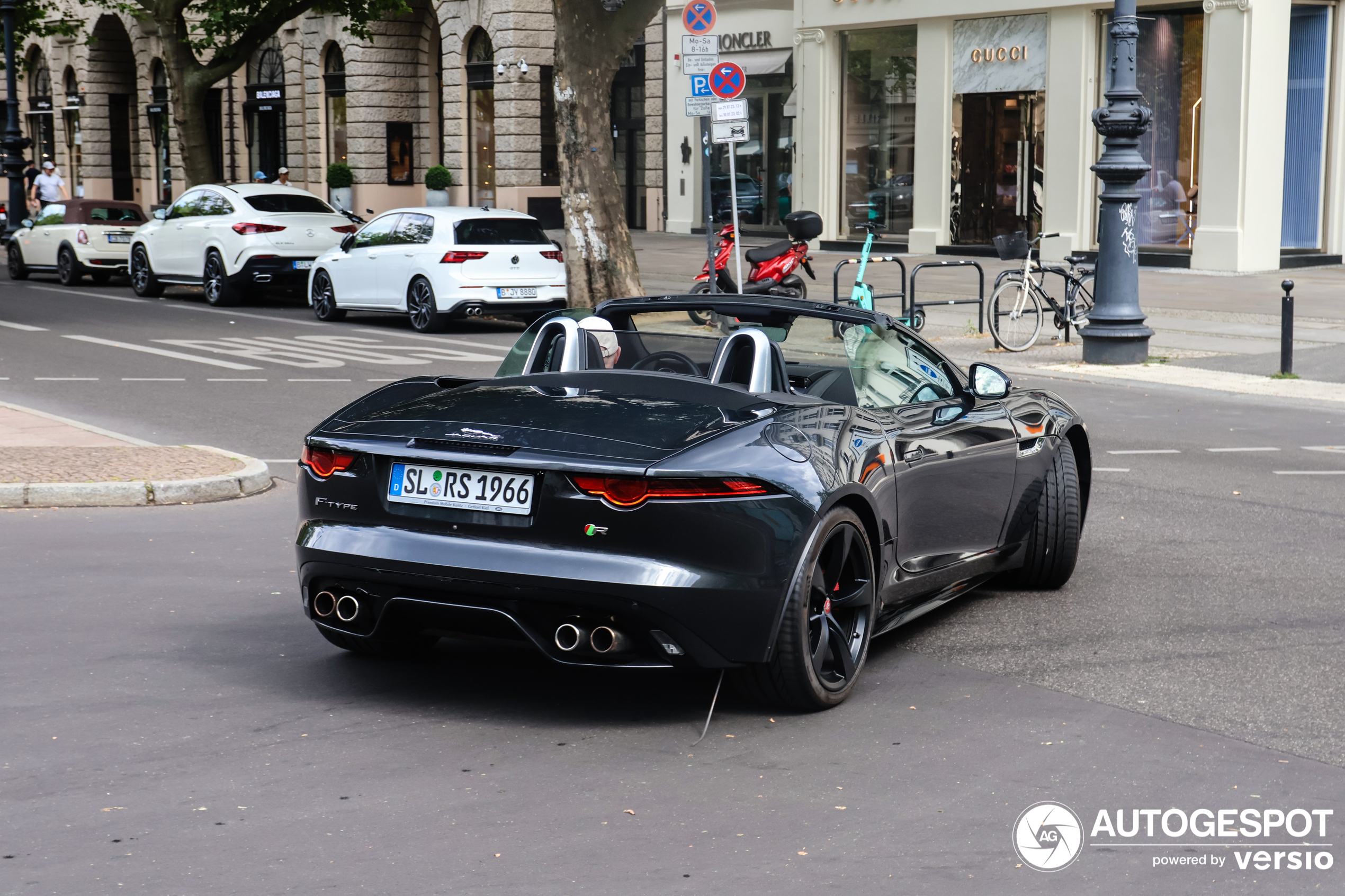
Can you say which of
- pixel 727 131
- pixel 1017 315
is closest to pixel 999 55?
pixel 1017 315

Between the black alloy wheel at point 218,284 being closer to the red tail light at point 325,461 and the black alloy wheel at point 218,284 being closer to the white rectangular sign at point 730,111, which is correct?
the white rectangular sign at point 730,111

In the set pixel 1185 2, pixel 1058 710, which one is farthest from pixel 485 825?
pixel 1185 2

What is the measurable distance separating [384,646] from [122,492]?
364 cm

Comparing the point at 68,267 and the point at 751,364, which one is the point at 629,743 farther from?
the point at 68,267

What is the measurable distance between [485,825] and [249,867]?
57 cm

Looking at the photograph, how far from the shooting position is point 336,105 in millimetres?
45438

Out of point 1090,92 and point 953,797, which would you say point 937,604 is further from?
point 1090,92

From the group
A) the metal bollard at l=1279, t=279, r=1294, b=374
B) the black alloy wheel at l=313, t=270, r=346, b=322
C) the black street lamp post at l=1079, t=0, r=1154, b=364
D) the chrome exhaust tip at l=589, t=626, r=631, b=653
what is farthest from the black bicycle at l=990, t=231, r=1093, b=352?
the chrome exhaust tip at l=589, t=626, r=631, b=653

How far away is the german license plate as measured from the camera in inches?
184

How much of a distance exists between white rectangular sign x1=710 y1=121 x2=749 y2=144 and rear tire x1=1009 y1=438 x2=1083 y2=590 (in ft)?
35.5

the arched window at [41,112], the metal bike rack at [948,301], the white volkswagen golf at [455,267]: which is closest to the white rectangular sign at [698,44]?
the metal bike rack at [948,301]

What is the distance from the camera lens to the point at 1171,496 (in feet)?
29.8

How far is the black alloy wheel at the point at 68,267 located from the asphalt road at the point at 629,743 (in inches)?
841

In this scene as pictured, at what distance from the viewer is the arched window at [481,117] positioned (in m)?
41.1
